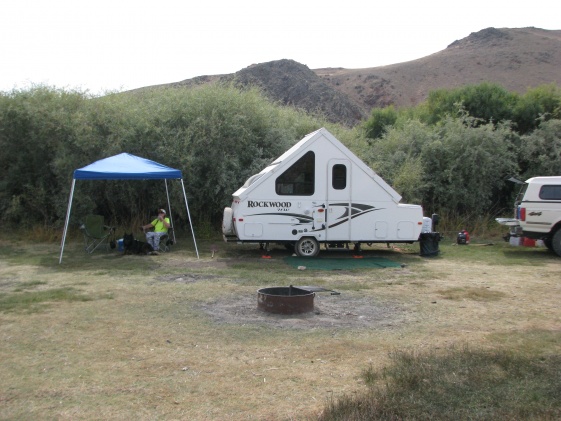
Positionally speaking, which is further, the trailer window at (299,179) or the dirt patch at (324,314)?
the trailer window at (299,179)

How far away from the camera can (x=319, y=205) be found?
12.8 meters

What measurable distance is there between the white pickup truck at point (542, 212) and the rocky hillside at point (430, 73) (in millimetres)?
32491

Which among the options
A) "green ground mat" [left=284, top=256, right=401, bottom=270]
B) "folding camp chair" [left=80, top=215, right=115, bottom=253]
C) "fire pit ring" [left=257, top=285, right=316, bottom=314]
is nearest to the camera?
"fire pit ring" [left=257, top=285, right=316, bottom=314]

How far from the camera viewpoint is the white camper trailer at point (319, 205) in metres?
12.6

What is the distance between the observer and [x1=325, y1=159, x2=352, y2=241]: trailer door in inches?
504

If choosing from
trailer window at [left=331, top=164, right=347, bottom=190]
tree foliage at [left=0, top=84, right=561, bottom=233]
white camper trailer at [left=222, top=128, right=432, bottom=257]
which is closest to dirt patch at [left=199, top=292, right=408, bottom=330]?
white camper trailer at [left=222, top=128, right=432, bottom=257]

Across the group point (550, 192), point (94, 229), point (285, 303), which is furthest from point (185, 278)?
point (550, 192)

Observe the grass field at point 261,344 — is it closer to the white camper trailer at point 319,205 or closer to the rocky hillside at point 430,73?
the white camper trailer at point 319,205

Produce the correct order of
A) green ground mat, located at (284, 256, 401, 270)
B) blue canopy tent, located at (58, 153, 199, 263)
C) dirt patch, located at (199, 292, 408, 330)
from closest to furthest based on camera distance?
dirt patch, located at (199, 292, 408, 330), green ground mat, located at (284, 256, 401, 270), blue canopy tent, located at (58, 153, 199, 263)

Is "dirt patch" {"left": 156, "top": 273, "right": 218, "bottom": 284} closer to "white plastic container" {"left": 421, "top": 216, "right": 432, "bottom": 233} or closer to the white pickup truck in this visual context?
"white plastic container" {"left": 421, "top": 216, "right": 432, "bottom": 233}

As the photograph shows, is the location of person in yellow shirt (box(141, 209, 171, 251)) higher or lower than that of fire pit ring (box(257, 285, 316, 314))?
higher

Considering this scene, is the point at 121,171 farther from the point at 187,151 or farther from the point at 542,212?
the point at 542,212

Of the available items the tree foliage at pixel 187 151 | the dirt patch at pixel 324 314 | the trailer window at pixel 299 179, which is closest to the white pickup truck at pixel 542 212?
the tree foliage at pixel 187 151

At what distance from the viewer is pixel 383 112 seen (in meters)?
34.5
